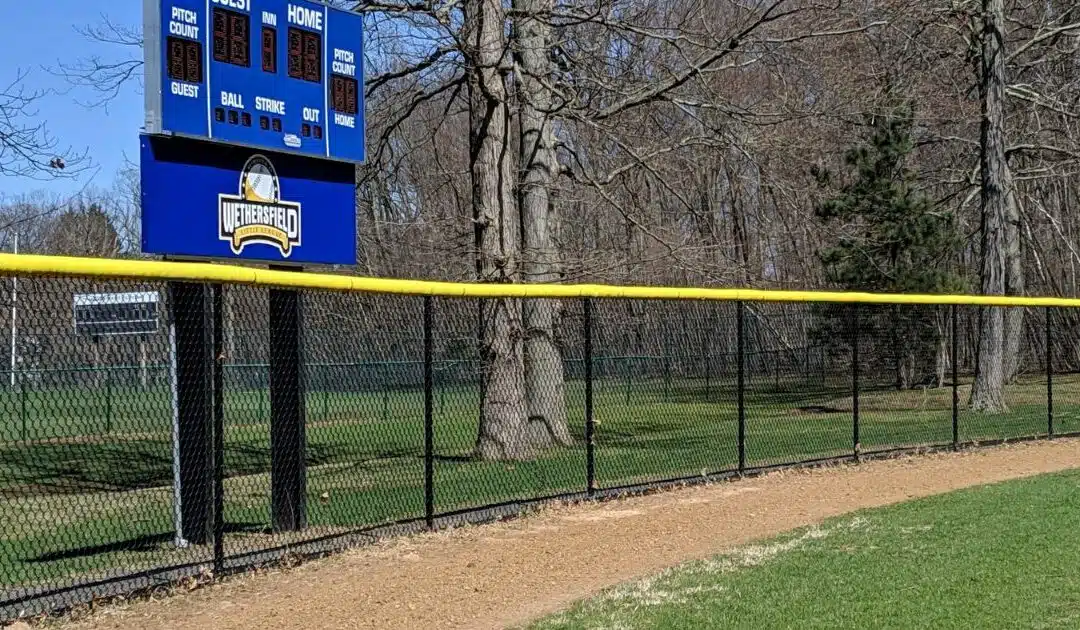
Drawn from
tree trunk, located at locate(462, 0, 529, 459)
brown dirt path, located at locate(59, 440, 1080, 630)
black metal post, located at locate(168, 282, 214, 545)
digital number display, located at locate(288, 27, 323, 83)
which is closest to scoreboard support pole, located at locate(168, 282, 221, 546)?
black metal post, located at locate(168, 282, 214, 545)

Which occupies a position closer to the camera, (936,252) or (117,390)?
(117,390)

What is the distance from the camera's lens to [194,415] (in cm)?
873

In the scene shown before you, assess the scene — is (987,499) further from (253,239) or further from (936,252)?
(936,252)

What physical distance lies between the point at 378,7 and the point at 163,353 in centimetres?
751

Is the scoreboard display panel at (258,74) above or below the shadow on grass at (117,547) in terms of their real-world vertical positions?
above

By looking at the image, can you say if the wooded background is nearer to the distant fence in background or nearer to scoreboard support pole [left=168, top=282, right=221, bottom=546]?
the distant fence in background

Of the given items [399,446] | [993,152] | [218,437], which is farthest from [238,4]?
[993,152]

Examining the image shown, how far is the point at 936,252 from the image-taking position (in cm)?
2988

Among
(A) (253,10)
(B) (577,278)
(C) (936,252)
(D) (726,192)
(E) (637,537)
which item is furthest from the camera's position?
(D) (726,192)

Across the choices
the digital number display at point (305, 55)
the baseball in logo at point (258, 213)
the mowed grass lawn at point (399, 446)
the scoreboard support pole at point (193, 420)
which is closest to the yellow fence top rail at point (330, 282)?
the scoreboard support pole at point (193, 420)

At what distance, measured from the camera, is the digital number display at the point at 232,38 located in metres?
10.6

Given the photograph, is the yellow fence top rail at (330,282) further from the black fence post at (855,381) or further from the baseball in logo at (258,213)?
the baseball in logo at (258,213)

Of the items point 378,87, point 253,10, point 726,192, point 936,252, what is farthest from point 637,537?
point 726,192

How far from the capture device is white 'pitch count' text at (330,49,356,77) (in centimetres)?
1169
